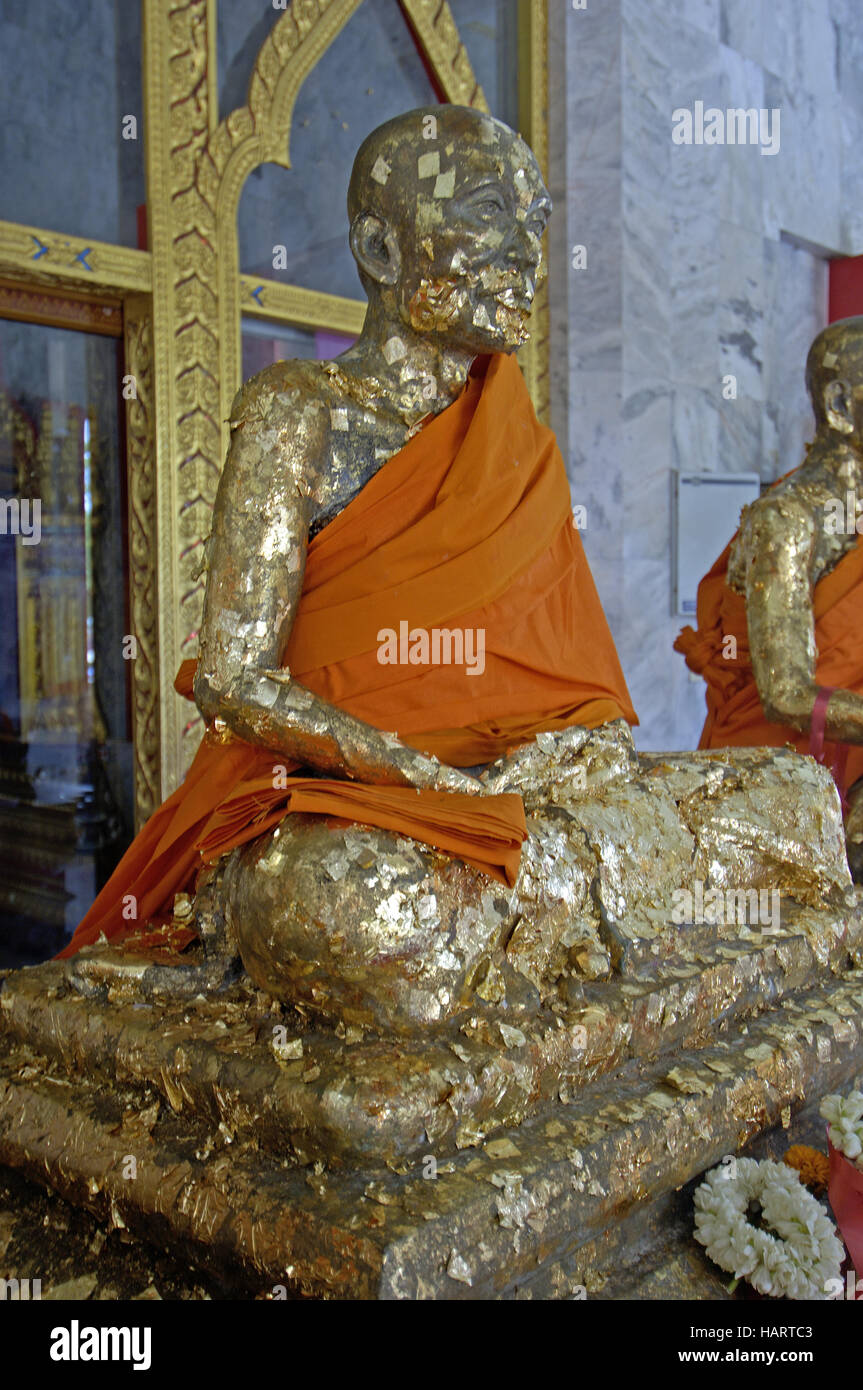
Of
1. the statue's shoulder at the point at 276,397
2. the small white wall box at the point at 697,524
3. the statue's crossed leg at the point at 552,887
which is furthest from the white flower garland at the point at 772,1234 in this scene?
the small white wall box at the point at 697,524

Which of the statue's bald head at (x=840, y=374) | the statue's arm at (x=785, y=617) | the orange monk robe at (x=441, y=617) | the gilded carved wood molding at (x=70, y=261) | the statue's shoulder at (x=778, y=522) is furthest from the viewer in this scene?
the gilded carved wood molding at (x=70, y=261)

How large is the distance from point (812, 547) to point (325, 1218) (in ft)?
7.59

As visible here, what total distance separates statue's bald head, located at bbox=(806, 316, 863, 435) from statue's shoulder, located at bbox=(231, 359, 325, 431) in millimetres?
1799

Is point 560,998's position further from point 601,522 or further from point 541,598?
point 601,522

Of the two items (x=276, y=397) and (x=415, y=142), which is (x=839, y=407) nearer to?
(x=415, y=142)

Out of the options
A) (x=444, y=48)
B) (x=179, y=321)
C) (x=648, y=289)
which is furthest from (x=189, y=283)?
(x=648, y=289)

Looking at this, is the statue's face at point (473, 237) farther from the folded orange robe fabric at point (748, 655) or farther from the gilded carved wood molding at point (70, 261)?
the gilded carved wood molding at point (70, 261)

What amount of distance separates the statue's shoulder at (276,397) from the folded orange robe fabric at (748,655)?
1.45 meters

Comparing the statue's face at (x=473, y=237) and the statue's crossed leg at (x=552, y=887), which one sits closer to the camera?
the statue's crossed leg at (x=552, y=887)

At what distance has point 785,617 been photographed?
9.91 feet

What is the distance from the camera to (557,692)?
2.21 metres

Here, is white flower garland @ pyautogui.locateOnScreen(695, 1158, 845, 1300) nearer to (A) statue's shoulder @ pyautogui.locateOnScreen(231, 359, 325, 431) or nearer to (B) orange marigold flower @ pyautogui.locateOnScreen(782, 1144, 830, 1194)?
(B) orange marigold flower @ pyautogui.locateOnScreen(782, 1144, 830, 1194)

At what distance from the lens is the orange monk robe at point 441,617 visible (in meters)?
2.04

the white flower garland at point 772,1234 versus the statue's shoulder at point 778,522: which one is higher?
the statue's shoulder at point 778,522
